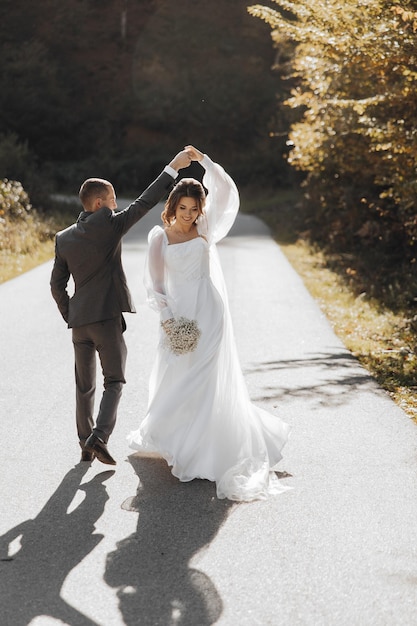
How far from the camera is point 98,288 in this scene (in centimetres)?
589

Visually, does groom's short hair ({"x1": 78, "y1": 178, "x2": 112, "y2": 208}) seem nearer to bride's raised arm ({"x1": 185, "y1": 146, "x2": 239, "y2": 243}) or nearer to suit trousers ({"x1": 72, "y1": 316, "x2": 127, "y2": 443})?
bride's raised arm ({"x1": 185, "y1": 146, "x2": 239, "y2": 243})

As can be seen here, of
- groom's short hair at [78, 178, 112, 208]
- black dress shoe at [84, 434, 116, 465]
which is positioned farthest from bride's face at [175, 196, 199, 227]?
black dress shoe at [84, 434, 116, 465]

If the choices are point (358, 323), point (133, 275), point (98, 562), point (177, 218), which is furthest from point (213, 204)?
point (133, 275)

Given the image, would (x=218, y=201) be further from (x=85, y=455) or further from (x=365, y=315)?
(x=365, y=315)

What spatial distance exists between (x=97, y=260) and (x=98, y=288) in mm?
200

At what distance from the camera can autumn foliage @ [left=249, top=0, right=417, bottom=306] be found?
1032 cm

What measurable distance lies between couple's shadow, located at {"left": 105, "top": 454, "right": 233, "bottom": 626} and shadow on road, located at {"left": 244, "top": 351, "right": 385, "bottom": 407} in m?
2.34

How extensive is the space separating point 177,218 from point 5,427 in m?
2.30

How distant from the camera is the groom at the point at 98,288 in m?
5.79

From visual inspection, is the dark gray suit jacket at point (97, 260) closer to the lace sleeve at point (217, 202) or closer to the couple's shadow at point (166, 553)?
the lace sleeve at point (217, 202)

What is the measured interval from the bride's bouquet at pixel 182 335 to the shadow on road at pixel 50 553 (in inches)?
40.5

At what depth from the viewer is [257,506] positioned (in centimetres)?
527

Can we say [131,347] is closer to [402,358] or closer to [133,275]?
[402,358]

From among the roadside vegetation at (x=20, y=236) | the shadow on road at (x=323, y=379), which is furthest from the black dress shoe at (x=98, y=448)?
the roadside vegetation at (x=20, y=236)
